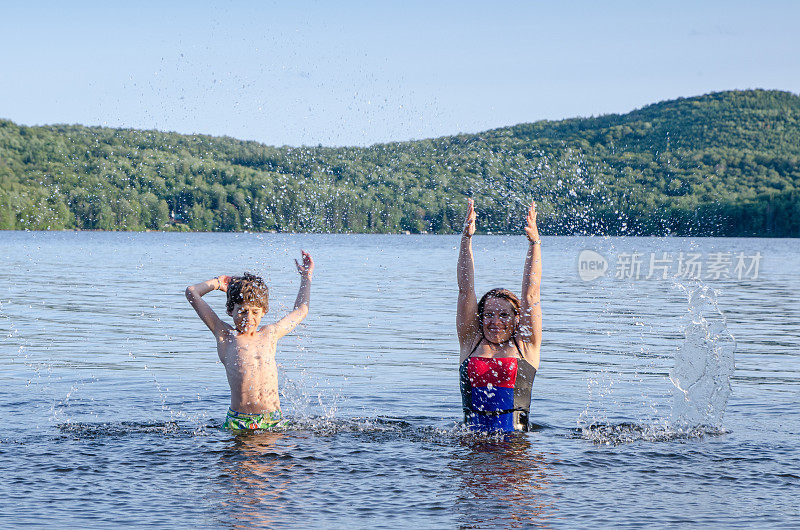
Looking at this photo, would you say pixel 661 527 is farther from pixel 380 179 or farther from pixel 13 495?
pixel 380 179

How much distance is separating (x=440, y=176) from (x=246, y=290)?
12.0 m

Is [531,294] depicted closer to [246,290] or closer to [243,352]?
[246,290]

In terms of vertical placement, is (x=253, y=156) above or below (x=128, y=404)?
above

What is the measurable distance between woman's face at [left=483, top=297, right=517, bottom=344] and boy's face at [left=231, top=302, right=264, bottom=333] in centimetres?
249

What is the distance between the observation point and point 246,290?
930cm

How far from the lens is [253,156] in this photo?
25.1m

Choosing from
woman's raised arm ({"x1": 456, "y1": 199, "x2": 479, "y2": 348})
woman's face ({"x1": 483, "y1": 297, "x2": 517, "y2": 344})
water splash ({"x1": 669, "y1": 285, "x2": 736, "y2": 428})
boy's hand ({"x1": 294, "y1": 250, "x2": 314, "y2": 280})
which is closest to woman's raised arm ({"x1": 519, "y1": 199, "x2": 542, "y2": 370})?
woman's face ({"x1": 483, "y1": 297, "x2": 517, "y2": 344})

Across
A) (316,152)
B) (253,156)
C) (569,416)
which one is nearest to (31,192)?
(253,156)

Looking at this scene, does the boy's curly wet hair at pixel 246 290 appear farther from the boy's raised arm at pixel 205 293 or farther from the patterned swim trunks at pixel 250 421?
the patterned swim trunks at pixel 250 421

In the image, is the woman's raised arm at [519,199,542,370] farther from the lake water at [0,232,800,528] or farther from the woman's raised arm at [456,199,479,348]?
Result: the lake water at [0,232,800,528]

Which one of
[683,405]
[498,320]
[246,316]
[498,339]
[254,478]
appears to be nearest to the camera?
[254,478]

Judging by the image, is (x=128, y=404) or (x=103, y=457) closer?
(x=103, y=457)

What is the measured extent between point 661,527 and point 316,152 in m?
13.8

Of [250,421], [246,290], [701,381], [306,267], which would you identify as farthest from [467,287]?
[701,381]
